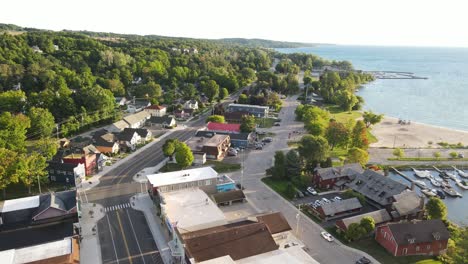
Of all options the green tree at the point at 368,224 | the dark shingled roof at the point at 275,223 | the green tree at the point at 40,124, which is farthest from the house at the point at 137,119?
the green tree at the point at 368,224

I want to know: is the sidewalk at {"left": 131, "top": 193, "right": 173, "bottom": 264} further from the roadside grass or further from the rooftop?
the rooftop

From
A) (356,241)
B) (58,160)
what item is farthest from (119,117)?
(356,241)

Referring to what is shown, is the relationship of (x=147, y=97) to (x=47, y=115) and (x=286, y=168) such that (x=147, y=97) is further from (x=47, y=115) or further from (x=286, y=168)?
(x=286, y=168)

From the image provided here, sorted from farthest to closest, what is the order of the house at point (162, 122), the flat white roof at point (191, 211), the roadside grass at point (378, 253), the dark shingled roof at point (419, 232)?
the house at point (162, 122), the flat white roof at point (191, 211), the dark shingled roof at point (419, 232), the roadside grass at point (378, 253)

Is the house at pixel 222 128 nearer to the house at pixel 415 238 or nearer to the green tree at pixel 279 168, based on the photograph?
the green tree at pixel 279 168

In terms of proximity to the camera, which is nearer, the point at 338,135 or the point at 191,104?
the point at 338,135

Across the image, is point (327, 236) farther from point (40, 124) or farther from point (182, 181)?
point (40, 124)

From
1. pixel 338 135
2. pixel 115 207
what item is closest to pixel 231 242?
pixel 115 207
